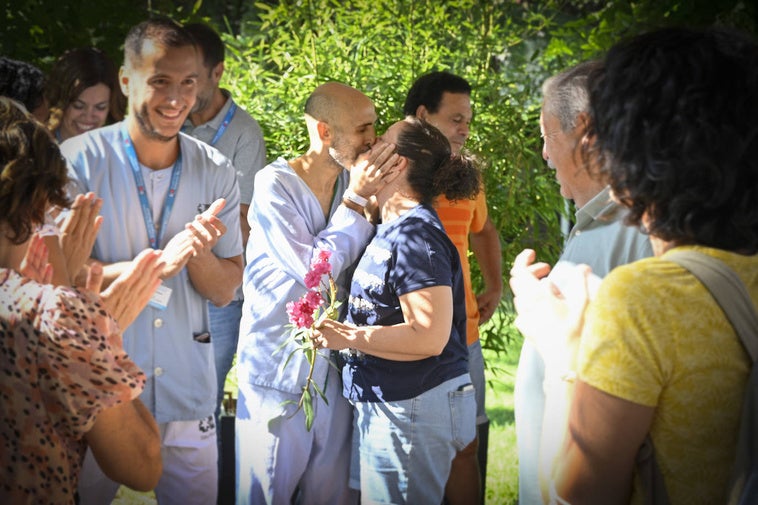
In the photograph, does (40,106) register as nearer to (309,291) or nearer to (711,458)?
(309,291)

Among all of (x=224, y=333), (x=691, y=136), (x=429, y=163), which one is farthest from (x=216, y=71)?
(x=691, y=136)

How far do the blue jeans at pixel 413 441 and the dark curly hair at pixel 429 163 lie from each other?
623 millimetres

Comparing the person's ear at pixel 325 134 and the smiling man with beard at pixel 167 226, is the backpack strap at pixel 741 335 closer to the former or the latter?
the smiling man with beard at pixel 167 226

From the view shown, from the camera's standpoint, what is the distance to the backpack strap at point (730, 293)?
1492mm

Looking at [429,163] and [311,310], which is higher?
[429,163]

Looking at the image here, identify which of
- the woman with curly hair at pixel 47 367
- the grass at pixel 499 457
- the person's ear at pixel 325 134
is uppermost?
the person's ear at pixel 325 134

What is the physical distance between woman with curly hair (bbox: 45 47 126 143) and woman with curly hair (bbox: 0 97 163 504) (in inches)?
75.9

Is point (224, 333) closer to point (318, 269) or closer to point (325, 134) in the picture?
point (325, 134)

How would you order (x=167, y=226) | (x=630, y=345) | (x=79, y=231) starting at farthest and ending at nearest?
(x=167, y=226), (x=79, y=231), (x=630, y=345)

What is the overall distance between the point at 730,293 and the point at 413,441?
1520 mm

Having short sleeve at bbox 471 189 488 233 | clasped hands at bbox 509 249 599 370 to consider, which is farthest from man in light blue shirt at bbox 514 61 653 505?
short sleeve at bbox 471 189 488 233

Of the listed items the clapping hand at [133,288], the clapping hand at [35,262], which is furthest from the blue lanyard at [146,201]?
the clapping hand at [35,262]

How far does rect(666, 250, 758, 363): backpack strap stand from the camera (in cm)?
149

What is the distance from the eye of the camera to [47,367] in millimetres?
1684
